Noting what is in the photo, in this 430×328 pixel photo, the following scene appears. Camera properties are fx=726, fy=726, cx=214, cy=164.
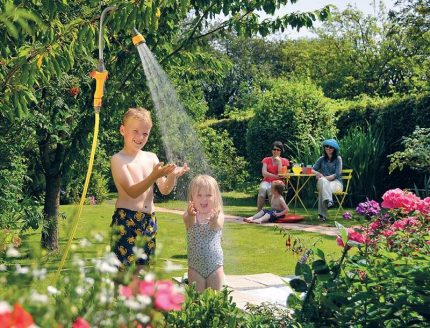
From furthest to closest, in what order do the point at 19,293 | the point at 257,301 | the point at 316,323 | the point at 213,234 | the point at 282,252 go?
the point at 282,252, the point at 257,301, the point at 213,234, the point at 316,323, the point at 19,293

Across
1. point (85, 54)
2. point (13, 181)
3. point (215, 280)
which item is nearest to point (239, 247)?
point (13, 181)

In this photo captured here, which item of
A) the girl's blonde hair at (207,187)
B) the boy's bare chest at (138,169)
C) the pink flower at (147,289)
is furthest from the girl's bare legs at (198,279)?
the pink flower at (147,289)

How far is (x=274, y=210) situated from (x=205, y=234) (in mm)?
7802

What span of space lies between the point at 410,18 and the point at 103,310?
23.7 metres

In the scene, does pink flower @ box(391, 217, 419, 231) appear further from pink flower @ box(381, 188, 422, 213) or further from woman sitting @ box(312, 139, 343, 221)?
woman sitting @ box(312, 139, 343, 221)

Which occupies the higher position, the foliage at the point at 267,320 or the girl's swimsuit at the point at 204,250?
the girl's swimsuit at the point at 204,250

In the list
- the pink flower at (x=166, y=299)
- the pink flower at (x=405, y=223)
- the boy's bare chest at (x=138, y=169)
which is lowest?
the pink flower at (x=405, y=223)

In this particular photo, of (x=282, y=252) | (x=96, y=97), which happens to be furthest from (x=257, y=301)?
(x=282, y=252)

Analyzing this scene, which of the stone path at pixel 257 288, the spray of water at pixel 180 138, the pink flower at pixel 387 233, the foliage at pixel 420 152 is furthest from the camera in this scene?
the spray of water at pixel 180 138

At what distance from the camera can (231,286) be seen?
19.7 feet

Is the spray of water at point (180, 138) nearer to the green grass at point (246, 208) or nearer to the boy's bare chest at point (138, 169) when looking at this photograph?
the green grass at point (246, 208)

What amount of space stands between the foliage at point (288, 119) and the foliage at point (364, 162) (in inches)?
49.7

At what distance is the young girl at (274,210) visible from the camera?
40.2 feet

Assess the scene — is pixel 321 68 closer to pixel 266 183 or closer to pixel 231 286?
pixel 266 183
